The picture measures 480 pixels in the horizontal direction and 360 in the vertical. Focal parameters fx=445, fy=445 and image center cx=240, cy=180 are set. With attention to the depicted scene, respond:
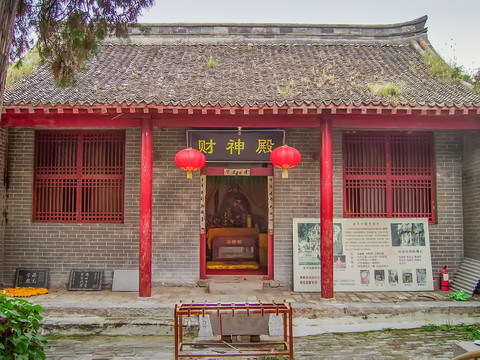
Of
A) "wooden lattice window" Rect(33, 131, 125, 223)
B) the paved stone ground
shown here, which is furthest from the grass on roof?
"wooden lattice window" Rect(33, 131, 125, 223)

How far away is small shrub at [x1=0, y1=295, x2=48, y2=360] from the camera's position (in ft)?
11.6

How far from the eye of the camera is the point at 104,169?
28.2 feet

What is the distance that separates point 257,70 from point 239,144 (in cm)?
188

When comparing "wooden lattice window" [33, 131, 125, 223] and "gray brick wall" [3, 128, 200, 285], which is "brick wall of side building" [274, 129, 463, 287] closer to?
"gray brick wall" [3, 128, 200, 285]

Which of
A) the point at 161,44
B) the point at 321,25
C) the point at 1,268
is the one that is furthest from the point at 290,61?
the point at 1,268

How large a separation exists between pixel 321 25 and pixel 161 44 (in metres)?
3.99

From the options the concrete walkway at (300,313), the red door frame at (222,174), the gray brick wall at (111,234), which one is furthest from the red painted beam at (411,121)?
the gray brick wall at (111,234)

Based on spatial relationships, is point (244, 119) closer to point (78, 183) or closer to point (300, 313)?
point (300, 313)

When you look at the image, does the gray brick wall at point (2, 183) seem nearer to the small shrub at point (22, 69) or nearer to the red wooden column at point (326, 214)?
the small shrub at point (22, 69)

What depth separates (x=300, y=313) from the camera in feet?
22.1

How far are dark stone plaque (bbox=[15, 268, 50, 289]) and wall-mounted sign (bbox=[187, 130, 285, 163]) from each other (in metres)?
3.66

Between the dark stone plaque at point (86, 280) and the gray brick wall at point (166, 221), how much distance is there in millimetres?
168

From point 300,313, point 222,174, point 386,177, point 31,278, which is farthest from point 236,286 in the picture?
point 31,278

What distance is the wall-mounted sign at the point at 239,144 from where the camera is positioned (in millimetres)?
8047
